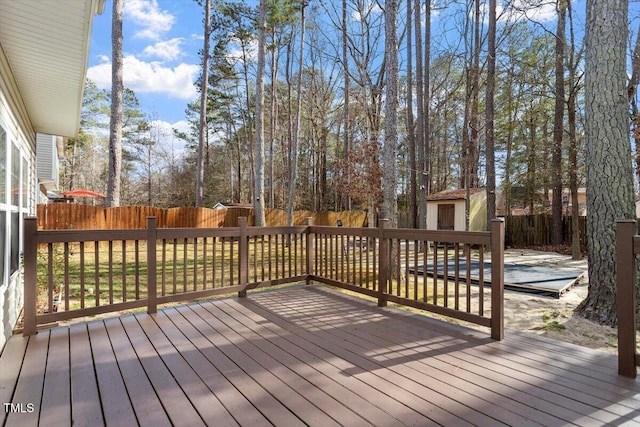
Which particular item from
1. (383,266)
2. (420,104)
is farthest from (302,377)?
(420,104)

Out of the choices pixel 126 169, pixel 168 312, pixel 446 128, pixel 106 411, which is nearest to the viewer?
pixel 106 411

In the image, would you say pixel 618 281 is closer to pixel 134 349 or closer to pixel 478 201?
pixel 134 349

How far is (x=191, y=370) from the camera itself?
7.55ft

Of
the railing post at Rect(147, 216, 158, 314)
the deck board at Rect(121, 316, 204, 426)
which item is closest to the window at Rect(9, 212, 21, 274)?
the railing post at Rect(147, 216, 158, 314)

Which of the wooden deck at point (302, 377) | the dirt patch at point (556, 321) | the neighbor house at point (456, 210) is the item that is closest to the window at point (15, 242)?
the wooden deck at point (302, 377)

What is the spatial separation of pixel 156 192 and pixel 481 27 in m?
22.6

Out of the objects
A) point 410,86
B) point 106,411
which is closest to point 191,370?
point 106,411

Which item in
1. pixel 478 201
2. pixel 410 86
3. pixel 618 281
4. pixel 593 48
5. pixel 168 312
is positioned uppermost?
pixel 410 86

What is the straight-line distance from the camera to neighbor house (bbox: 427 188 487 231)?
14.4 m

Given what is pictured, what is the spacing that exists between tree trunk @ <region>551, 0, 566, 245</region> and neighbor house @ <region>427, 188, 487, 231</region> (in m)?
2.62

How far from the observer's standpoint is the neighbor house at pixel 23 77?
2.51m

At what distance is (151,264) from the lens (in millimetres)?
3592

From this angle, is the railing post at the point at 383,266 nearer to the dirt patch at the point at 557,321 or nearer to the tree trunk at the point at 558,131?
the dirt patch at the point at 557,321

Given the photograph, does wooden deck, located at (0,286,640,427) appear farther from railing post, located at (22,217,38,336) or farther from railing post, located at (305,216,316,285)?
Answer: railing post, located at (305,216,316,285)
